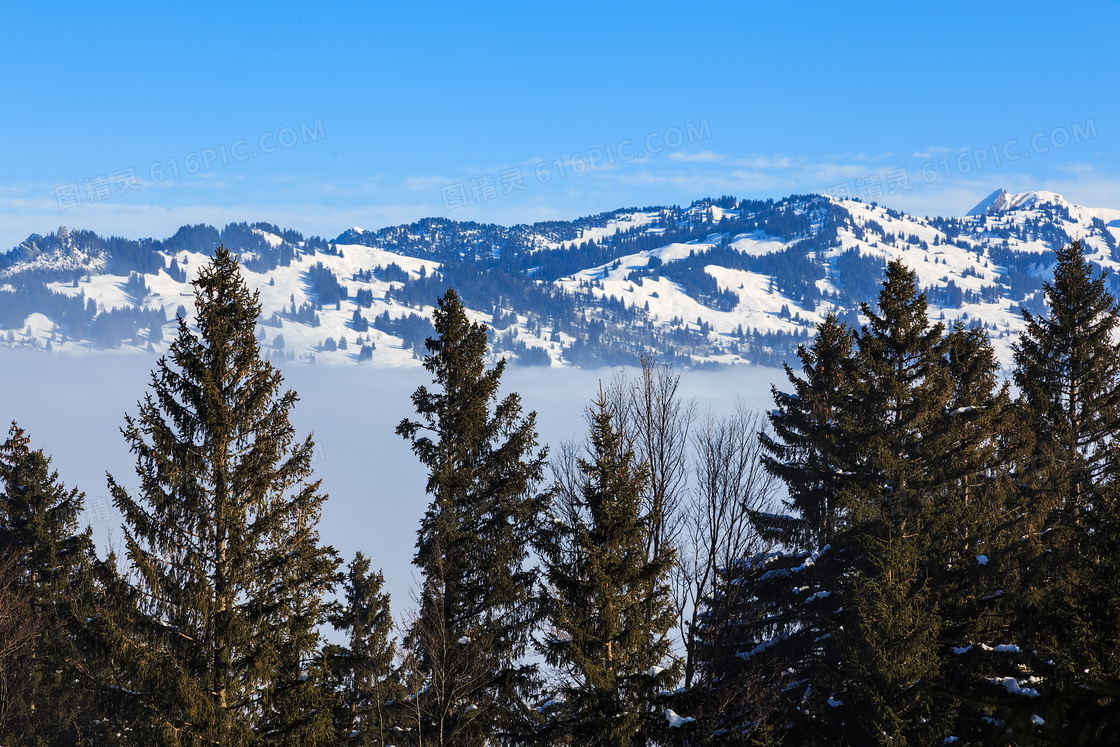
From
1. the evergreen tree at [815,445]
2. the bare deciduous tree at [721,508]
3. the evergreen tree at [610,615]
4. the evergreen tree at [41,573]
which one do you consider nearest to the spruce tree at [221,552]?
the evergreen tree at [610,615]

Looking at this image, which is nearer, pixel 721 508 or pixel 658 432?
pixel 658 432

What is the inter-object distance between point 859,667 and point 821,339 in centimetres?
1314

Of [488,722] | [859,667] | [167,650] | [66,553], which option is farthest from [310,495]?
[66,553]

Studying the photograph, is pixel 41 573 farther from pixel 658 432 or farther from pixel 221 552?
pixel 658 432

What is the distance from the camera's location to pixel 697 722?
16484 millimetres

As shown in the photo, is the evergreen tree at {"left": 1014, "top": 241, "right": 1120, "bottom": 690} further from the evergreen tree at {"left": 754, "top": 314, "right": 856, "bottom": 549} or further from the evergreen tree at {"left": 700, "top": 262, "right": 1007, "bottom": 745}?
the evergreen tree at {"left": 754, "top": 314, "right": 856, "bottom": 549}

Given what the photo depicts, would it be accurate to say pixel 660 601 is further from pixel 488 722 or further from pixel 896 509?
pixel 896 509

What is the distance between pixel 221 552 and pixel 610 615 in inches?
311

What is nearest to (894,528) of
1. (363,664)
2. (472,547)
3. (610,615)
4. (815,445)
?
(815,445)

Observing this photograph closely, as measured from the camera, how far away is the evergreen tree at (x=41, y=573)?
79.2 feet

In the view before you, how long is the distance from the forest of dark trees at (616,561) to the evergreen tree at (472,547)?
0.08 m

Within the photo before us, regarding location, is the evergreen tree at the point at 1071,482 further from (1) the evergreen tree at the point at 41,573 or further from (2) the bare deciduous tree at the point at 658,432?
(1) the evergreen tree at the point at 41,573

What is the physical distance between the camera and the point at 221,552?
16375 millimetres

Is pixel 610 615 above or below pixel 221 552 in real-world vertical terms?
below
